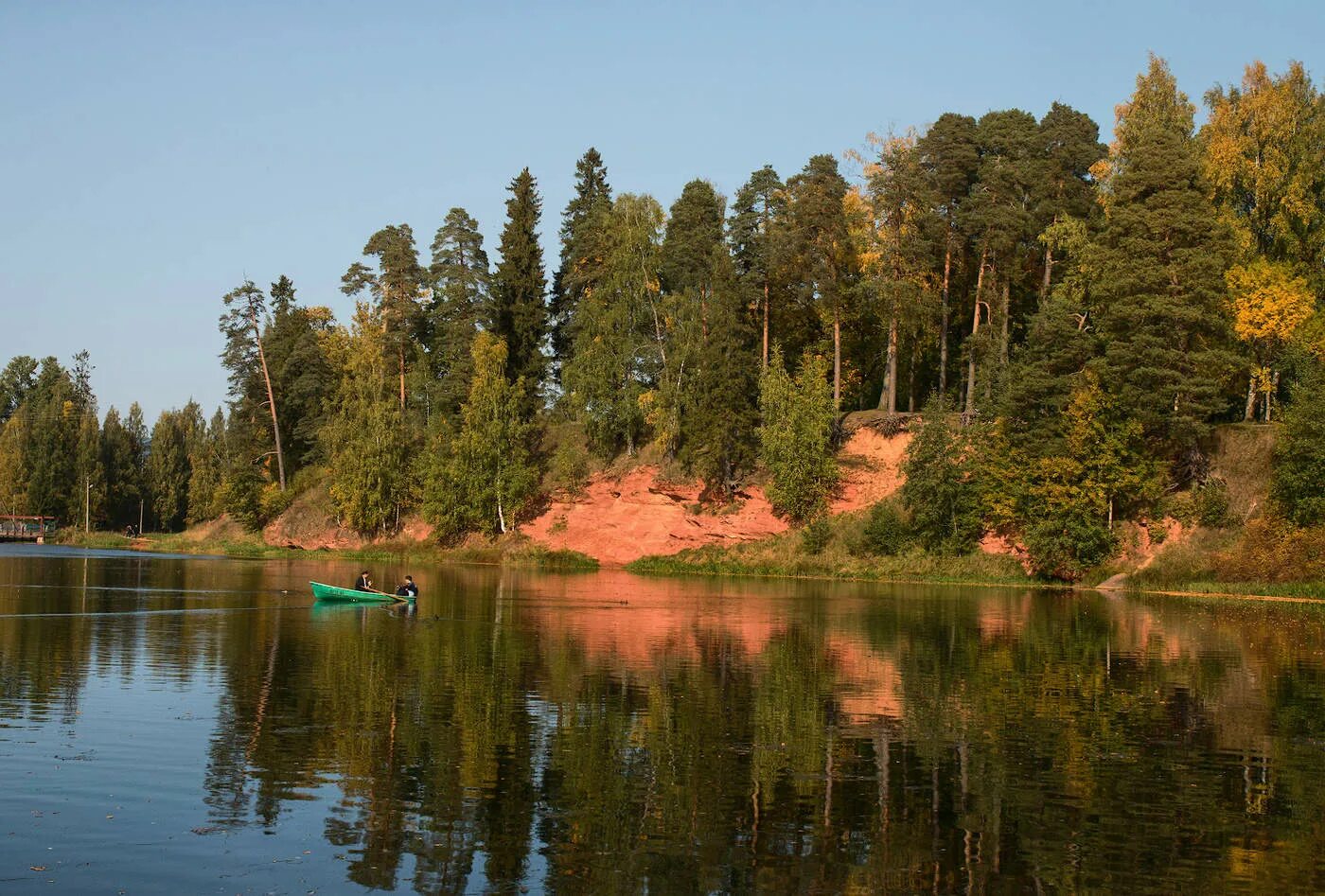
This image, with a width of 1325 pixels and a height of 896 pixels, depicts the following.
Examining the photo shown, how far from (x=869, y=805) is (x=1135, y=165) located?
63.9 meters

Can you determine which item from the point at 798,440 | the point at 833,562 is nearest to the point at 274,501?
the point at 798,440

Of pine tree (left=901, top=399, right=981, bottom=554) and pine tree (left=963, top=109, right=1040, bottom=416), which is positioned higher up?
pine tree (left=963, top=109, right=1040, bottom=416)

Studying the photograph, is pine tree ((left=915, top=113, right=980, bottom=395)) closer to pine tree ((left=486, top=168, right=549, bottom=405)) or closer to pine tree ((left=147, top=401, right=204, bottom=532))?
pine tree ((left=486, top=168, right=549, bottom=405))

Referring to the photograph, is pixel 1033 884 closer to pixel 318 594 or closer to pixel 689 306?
pixel 318 594

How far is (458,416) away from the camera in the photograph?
102625mm

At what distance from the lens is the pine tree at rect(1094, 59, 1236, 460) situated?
6869 cm

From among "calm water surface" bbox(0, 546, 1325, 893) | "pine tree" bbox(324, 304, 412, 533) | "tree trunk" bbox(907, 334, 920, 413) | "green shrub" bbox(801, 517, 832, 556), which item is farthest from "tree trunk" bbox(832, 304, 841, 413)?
"calm water surface" bbox(0, 546, 1325, 893)

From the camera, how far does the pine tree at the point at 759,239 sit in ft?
297

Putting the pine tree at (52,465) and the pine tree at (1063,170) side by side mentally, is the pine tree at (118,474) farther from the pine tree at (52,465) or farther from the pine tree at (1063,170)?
the pine tree at (1063,170)

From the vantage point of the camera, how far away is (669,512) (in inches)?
3573

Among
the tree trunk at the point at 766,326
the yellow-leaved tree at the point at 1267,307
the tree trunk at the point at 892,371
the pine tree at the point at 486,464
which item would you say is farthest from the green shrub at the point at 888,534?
the pine tree at the point at 486,464

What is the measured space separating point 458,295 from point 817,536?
43.9 metres

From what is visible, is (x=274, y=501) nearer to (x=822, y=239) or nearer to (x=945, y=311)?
(x=822, y=239)

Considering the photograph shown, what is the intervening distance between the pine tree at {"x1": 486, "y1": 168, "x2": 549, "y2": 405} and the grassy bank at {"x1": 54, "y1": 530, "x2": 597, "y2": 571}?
15.6 metres
